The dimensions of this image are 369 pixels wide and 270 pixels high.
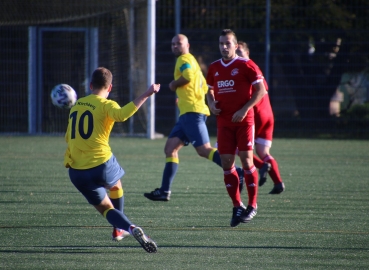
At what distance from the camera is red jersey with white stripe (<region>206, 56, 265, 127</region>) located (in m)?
6.84

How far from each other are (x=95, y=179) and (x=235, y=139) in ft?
6.46

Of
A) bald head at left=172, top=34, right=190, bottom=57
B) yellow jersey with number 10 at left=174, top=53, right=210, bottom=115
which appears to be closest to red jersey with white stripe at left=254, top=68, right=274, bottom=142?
yellow jersey with number 10 at left=174, top=53, right=210, bottom=115

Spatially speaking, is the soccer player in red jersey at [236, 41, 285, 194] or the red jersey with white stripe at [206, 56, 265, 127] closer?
the red jersey with white stripe at [206, 56, 265, 127]

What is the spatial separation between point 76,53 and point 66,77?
0.70m

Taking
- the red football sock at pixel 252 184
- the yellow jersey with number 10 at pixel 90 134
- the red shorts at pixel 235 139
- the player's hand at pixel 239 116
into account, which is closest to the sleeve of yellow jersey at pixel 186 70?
the red shorts at pixel 235 139

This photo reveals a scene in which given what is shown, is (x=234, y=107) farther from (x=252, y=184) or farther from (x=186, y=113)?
(x=186, y=113)

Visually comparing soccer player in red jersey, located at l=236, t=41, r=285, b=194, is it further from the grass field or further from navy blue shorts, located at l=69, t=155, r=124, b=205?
navy blue shorts, located at l=69, t=155, r=124, b=205

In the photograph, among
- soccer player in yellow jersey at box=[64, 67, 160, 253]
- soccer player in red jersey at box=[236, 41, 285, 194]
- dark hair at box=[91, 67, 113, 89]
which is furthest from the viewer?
soccer player in red jersey at box=[236, 41, 285, 194]

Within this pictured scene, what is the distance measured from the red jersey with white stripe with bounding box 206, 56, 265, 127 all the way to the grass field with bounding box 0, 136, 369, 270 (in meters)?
1.07

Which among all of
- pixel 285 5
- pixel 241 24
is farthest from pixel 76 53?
pixel 285 5

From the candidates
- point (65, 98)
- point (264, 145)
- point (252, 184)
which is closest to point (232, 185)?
point (252, 184)

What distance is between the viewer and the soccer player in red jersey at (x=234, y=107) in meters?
6.81

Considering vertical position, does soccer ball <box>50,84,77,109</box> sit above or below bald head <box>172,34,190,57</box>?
below

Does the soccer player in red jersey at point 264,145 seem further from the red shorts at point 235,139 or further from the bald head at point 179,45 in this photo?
the red shorts at point 235,139
